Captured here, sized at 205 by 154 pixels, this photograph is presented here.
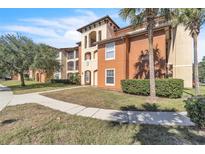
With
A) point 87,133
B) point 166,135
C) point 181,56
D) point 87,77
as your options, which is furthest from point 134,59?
point 87,133

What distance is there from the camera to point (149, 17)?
39.9 feet

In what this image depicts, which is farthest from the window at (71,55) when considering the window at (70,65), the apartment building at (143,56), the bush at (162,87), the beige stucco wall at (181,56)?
the bush at (162,87)

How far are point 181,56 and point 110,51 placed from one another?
8.12 m

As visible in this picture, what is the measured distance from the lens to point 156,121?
7.04 m

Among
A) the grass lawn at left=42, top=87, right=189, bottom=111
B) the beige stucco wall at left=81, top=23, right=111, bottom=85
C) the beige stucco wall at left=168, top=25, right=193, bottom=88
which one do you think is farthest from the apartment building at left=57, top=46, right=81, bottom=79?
the grass lawn at left=42, top=87, right=189, bottom=111

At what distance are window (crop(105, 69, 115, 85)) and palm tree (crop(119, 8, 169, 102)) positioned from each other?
8.94 meters

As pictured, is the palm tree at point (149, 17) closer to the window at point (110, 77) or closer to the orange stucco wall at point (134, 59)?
the orange stucco wall at point (134, 59)

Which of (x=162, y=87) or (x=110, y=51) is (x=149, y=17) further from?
(x=110, y=51)

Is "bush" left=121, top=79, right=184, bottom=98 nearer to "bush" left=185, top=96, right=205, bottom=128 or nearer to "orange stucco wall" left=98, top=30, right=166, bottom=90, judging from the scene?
"orange stucco wall" left=98, top=30, right=166, bottom=90

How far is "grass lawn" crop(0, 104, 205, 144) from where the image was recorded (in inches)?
198

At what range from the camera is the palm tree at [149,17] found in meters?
12.0

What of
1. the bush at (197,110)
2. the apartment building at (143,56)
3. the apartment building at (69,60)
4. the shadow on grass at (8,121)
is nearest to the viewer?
the bush at (197,110)

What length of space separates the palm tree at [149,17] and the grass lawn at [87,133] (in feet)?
20.1
